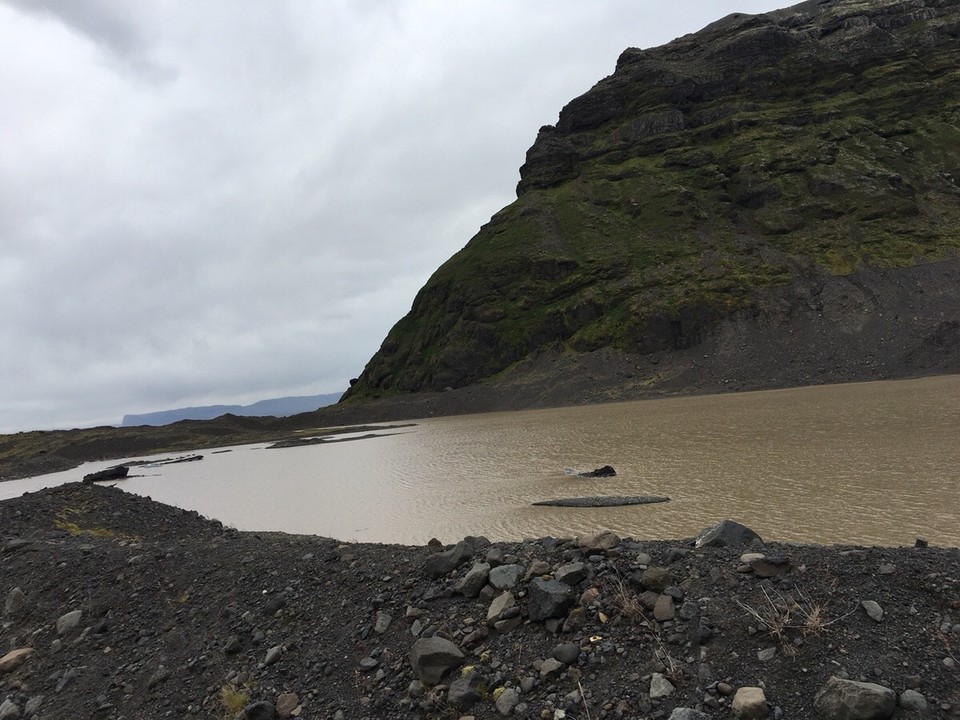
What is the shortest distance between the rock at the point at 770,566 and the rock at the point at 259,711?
19.9ft

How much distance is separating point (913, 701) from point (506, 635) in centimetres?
398

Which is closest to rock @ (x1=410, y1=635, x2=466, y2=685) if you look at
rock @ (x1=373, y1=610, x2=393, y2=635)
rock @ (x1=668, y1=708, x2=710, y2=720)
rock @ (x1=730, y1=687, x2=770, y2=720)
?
rock @ (x1=373, y1=610, x2=393, y2=635)

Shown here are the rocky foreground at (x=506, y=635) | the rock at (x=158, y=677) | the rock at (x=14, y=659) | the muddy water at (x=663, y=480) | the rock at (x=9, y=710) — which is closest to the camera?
the rocky foreground at (x=506, y=635)

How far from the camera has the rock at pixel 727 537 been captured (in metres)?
8.90

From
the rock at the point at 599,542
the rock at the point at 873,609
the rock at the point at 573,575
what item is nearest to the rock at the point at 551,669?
the rock at the point at 573,575

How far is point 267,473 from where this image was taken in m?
44.8

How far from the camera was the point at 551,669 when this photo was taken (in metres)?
6.05

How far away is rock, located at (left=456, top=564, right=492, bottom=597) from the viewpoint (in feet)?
25.6

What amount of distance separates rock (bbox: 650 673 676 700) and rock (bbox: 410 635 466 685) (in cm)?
222

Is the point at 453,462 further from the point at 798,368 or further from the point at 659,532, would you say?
the point at 798,368

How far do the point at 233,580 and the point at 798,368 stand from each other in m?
74.5

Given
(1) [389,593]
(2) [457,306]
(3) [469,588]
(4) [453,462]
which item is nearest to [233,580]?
(1) [389,593]

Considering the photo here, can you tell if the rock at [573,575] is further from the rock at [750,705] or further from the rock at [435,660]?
the rock at [750,705]

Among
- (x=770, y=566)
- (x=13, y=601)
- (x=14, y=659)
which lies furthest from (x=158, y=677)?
(x=770, y=566)
